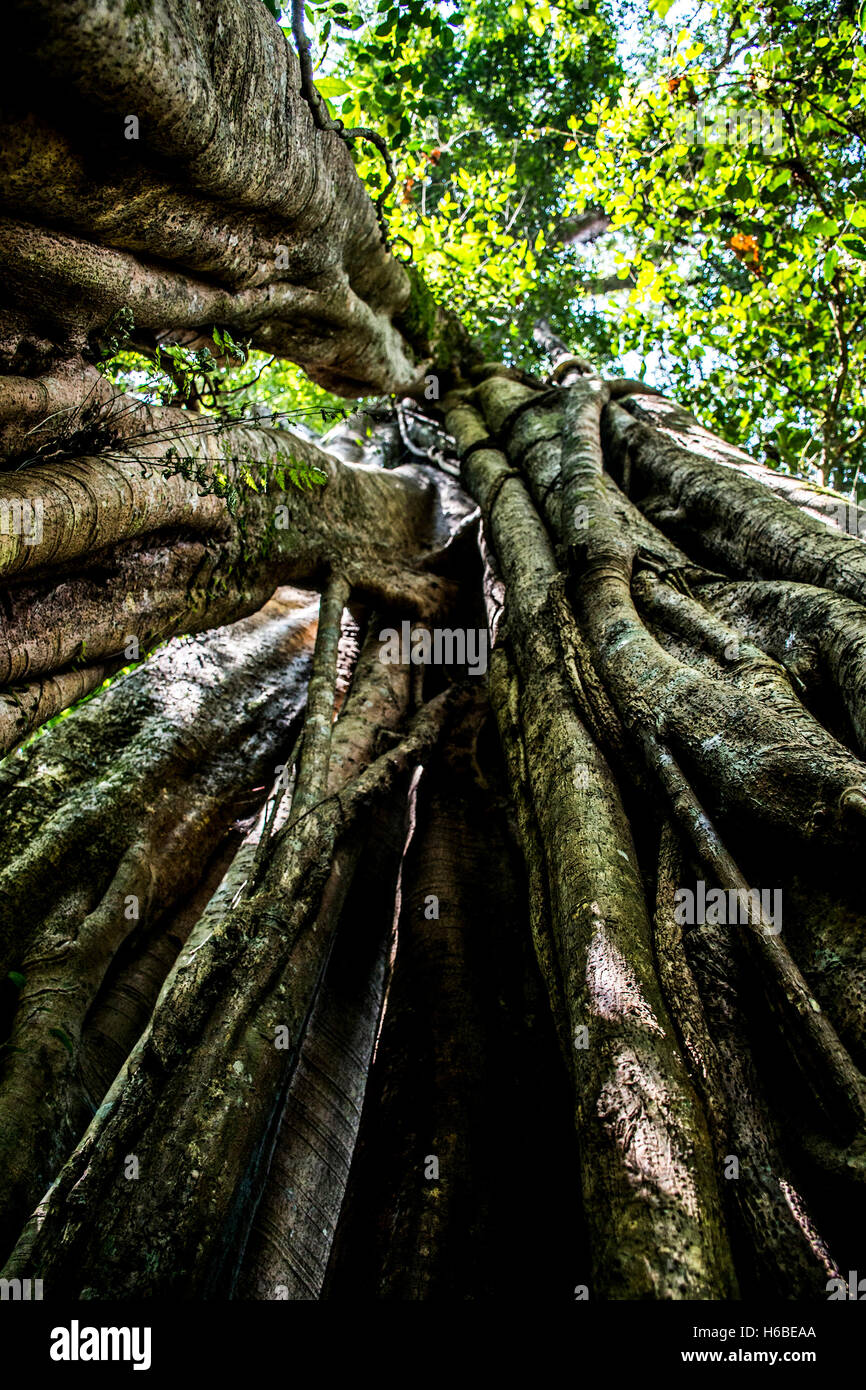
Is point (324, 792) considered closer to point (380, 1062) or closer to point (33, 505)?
point (380, 1062)

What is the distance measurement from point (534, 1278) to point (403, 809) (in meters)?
1.99

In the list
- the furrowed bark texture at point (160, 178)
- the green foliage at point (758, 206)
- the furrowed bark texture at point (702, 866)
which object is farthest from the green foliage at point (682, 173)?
the furrowed bark texture at point (702, 866)

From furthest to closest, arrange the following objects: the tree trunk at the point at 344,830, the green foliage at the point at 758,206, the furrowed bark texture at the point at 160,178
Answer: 1. the green foliage at the point at 758,206
2. the furrowed bark texture at the point at 160,178
3. the tree trunk at the point at 344,830

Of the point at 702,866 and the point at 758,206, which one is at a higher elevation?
the point at 758,206

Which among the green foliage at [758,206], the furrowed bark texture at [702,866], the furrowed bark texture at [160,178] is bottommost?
the furrowed bark texture at [702,866]

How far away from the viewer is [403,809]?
134 inches

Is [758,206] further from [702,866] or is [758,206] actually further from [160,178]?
[702,866]

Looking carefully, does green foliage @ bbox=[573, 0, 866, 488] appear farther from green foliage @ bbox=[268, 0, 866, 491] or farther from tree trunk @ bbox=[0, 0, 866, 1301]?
tree trunk @ bbox=[0, 0, 866, 1301]

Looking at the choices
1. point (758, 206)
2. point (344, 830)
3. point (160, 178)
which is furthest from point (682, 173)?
point (344, 830)

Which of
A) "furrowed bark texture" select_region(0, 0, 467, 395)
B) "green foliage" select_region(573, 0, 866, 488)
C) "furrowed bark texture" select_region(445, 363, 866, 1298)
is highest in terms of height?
"green foliage" select_region(573, 0, 866, 488)

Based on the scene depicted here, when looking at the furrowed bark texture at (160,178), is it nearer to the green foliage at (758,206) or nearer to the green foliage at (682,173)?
the green foliage at (682,173)

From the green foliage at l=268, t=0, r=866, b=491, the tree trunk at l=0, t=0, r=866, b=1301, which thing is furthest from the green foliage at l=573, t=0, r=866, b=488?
the tree trunk at l=0, t=0, r=866, b=1301

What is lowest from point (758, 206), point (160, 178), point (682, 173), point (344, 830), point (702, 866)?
point (702, 866)
